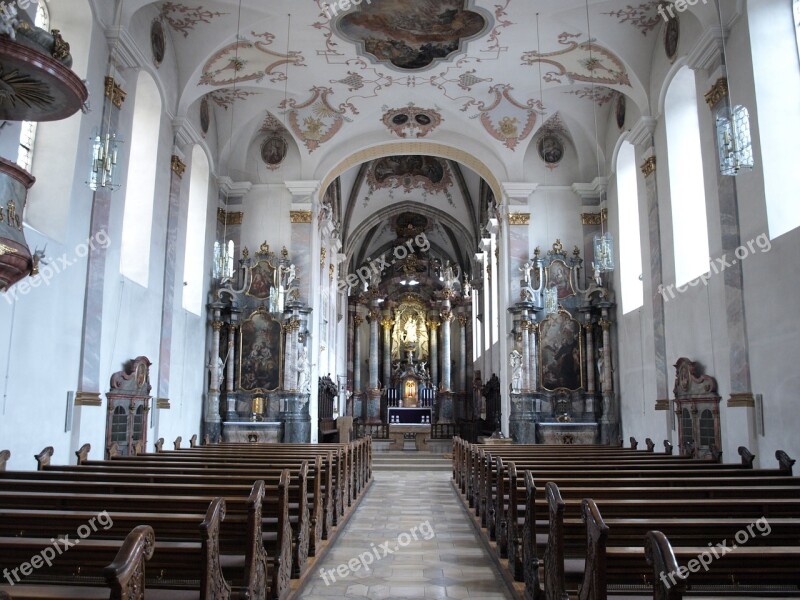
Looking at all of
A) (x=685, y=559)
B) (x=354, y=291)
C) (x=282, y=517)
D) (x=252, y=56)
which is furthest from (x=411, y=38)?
(x=354, y=291)

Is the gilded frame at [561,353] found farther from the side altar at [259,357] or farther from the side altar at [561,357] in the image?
the side altar at [259,357]

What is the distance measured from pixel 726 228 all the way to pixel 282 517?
7821 mm

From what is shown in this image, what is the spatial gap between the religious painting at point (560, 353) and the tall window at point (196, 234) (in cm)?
849

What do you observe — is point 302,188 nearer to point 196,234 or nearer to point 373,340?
point 196,234

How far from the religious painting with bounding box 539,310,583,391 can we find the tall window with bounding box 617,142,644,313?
1665 mm

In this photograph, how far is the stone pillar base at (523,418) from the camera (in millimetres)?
16078

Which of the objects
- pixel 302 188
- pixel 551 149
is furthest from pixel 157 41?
pixel 551 149

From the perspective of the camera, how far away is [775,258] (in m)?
8.40

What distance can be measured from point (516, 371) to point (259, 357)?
6.44 m

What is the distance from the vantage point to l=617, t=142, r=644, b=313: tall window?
15242mm

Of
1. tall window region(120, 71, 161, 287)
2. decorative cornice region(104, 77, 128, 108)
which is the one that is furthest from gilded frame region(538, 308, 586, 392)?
decorative cornice region(104, 77, 128, 108)

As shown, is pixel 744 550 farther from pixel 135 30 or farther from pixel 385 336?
pixel 385 336

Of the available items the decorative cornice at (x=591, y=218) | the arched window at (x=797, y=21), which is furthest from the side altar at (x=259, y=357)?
the arched window at (x=797, y=21)

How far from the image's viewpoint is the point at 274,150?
17.7m
